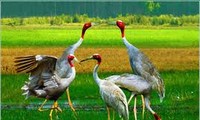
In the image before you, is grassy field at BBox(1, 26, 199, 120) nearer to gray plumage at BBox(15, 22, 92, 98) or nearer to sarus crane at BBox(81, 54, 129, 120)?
gray plumage at BBox(15, 22, 92, 98)

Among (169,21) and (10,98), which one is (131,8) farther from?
(10,98)

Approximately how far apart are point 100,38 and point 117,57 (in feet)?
22.2

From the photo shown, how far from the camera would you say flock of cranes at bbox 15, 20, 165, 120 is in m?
10.6

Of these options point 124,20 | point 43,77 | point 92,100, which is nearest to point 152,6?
point 124,20

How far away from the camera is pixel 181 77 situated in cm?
1869

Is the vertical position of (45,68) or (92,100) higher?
(45,68)

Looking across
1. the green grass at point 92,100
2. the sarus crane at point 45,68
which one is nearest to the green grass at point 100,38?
the green grass at point 92,100

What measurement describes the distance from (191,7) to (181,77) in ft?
67.8

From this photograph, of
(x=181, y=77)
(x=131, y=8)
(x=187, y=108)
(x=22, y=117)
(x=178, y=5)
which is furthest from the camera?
(x=178, y=5)

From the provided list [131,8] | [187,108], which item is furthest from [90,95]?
[131,8]

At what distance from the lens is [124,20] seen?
34.3 metres

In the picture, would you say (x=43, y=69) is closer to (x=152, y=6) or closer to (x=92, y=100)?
(x=92, y=100)

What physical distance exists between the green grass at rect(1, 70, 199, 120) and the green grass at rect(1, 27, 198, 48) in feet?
31.9

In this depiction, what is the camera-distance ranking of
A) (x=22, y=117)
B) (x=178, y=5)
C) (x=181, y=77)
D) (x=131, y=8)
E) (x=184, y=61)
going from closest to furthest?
(x=22, y=117) < (x=181, y=77) < (x=184, y=61) < (x=131, y=8) < (x=178, y=5)
